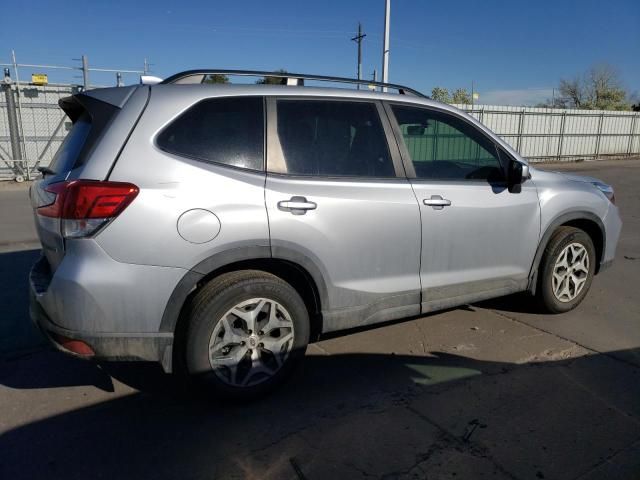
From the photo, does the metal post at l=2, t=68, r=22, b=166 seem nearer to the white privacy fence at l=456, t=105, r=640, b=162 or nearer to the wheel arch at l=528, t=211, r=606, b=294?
the wheel arch at l=528, t=211, r=606, b=294

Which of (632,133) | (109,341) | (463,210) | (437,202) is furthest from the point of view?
(632,133)

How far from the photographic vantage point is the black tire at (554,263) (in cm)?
423

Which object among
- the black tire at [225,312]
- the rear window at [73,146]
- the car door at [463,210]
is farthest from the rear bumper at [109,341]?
the car door at [463,210]

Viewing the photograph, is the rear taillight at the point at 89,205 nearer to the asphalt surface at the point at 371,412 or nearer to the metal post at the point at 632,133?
the asphalt surface at the point at 371,412

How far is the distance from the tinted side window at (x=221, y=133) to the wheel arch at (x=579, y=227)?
245 centimetres

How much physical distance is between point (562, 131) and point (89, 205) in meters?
23.9

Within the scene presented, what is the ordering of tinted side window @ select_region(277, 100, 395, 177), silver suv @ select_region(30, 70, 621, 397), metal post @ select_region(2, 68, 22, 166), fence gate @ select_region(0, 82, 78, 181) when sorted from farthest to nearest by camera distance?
fence gate @ select_region(0, 82, 78, 181), metal post @ select_region(2, 68, 22, 166), tinted side window @ select_region(277, 100, 395, 177), silver suv @ select_region(30, 70, 621, 397)

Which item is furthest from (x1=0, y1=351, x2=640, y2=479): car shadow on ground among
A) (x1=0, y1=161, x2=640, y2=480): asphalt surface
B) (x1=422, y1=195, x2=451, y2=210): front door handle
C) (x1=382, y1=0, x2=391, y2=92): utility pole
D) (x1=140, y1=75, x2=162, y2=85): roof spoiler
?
(x1=382, y1=0, x2=391, y2=92): utility pole

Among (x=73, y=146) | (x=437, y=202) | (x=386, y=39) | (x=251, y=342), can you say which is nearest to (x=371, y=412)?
(x=251, y=342)

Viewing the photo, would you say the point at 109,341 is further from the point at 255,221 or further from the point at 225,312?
the point at 255,221

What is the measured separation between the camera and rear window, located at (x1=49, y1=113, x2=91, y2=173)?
287 cm

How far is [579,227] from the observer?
4.54m

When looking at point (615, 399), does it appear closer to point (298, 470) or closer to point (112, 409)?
point (298, 470)

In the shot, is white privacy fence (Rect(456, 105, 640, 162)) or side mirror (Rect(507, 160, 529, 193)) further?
white privacy fence (Rect(456, 105, 640, 162))
